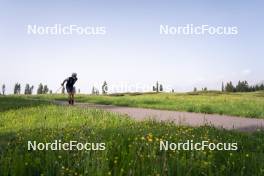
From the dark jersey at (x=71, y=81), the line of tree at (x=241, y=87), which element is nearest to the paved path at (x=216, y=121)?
the dark jersey at (x=71, y=81)

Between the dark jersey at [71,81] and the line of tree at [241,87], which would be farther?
the line of tree at [241,87]

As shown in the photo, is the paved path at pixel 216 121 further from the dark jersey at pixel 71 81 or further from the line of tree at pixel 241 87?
the line of tree at pixel 241 87

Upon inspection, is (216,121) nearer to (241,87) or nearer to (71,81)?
(71,81)

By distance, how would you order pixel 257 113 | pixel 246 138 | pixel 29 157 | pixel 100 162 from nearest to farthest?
pixel 100 162, pixel 29 157, pixel 246 138, pixel 257 113

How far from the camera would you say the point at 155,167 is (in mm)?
7086

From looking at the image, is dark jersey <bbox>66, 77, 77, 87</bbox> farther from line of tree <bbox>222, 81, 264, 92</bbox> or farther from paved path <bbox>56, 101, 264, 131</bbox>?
line of tree <bbox>222, 81, 264, 92</bbox>

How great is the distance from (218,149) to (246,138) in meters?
2.34

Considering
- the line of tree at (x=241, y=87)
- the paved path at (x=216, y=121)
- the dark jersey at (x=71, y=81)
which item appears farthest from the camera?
the line of tree at (x=241, y=87)

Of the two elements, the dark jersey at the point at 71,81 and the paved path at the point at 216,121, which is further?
the dark jersey at the point at 71,81

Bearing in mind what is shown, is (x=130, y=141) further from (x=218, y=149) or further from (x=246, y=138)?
(x=246, y=138)

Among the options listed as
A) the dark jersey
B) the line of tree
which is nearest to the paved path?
the dark jersey

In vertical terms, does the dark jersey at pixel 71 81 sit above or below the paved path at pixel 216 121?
above

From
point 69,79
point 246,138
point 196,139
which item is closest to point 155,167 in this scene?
point 196,139

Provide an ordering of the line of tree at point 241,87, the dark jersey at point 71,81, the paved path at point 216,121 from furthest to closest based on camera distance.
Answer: the line of tree at point 241,87
the dark jersey at point 71,81
the paved path at point 216,121
